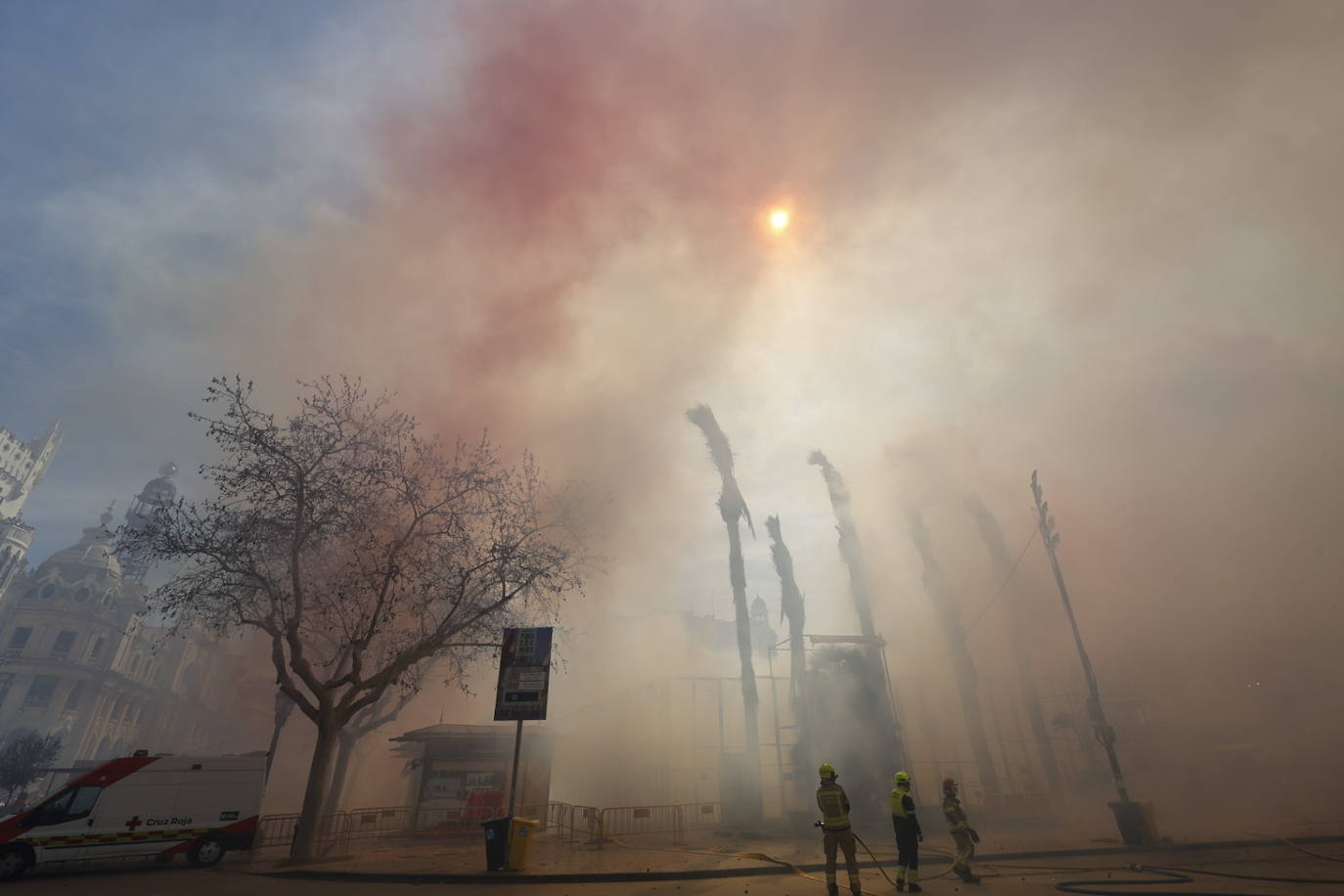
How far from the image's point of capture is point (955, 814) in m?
12.5

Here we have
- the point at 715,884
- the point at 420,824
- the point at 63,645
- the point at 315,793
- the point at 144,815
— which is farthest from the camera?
the point at 63,645

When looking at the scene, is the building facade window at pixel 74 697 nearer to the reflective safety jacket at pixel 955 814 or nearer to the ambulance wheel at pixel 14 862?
the ambulance wheel at pixel 14 862

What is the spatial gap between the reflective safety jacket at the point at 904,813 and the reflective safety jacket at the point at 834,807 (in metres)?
1.11

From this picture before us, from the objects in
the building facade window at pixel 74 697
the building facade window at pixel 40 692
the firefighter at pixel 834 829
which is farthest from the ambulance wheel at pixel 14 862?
the building facade window at pixel 74 697

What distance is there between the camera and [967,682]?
41500 millimetres

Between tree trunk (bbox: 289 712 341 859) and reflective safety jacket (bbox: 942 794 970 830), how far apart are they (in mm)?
15804

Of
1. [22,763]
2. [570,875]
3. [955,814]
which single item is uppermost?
[22,763]

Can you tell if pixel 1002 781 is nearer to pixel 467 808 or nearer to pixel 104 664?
pixel 467 808

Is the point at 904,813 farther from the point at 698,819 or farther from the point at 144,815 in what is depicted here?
the point at 144,815

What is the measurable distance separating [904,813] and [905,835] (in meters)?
0.49

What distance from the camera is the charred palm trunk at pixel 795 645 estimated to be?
2939 centimetres

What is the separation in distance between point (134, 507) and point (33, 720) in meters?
58.8

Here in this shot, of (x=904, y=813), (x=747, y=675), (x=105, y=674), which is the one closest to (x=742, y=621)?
(x=747, y=675)

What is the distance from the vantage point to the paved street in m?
10.8
